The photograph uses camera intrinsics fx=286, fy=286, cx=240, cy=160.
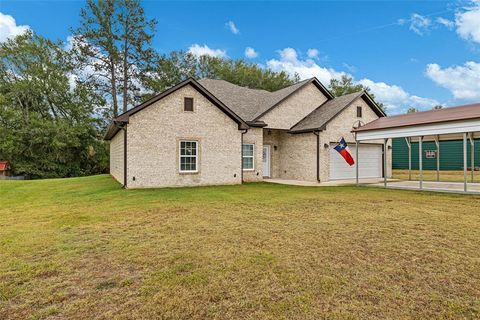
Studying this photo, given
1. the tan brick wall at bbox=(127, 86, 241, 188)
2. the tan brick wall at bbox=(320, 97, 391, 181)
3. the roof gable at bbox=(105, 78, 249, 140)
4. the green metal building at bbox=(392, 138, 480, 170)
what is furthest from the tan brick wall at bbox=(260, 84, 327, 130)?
the green metal building at bbox=(392, 138, 480, 170)

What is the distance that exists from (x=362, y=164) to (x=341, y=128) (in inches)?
114

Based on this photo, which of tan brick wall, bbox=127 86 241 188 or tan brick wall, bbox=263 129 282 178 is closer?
tan brick wall, bbox=127 86 241 188

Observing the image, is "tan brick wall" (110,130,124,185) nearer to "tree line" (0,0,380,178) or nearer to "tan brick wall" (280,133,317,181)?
"tan brick wall" (280,133,317,181)

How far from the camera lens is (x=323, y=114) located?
57.3ft

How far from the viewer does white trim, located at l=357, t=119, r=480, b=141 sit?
420 inches

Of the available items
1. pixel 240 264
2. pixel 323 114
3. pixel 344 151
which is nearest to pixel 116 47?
pixel 323 114

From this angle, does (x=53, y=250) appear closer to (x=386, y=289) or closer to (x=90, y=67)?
(x=386, y=289)

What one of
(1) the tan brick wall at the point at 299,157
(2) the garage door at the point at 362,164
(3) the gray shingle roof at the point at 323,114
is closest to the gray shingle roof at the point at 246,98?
(3) the gray shingle roof at the point at 323,114

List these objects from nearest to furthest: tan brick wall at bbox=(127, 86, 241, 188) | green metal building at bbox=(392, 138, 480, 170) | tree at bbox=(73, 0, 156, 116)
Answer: tan brick wall at bbox=(127, 86, 241, 188), green metal building at bbox=(392, 138, 480, 170), tree at bbox=(73, 0, 156, 116)

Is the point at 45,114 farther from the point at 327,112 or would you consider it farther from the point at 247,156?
the point at 327,112

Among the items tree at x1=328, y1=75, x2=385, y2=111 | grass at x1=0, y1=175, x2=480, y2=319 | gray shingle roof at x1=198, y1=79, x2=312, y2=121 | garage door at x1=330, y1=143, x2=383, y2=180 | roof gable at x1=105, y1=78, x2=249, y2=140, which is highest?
tree at x1=328, y1=75, x2=385, y2=111

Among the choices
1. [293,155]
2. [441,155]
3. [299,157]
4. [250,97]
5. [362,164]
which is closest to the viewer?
[299,157]

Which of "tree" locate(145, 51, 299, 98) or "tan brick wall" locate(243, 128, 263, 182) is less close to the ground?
"tree" locate(145, 51, 299, 98)

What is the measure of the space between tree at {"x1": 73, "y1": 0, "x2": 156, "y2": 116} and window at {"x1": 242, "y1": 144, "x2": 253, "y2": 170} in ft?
60.5
